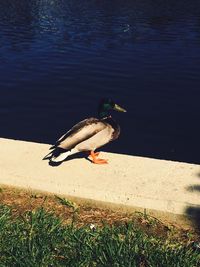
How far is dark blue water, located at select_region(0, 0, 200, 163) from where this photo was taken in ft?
47.1

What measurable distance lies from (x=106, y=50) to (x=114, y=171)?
20107 millimetres

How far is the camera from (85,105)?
55.5ft

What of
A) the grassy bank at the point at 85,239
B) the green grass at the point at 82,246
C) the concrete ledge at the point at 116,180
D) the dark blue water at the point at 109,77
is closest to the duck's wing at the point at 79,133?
the concrete ledge at the point at 116,180

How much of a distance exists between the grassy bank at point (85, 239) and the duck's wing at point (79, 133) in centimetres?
123

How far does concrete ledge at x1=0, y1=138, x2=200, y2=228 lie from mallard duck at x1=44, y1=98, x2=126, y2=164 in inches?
9.7

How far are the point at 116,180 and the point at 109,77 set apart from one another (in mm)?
14264

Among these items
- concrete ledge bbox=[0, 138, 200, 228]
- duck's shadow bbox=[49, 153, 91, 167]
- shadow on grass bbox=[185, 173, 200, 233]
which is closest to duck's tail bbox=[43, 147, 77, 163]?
duck's shadow bbox=[49, 153, 91, 167]

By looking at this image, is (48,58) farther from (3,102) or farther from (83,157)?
(83,157)

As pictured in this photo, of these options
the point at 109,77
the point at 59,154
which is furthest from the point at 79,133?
the point at 109,77

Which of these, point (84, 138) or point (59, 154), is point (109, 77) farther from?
point (59, 154)

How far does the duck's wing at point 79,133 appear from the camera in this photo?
7715mm

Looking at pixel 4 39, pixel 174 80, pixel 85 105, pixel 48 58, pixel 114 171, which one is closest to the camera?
pixel 114 171

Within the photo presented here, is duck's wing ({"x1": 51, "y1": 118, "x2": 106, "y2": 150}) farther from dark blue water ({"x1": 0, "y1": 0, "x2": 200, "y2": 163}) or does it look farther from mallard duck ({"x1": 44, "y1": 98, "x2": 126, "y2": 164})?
dark blue water ({"x1": 0, "y1": 0, "x2": 200, "y2": 163})

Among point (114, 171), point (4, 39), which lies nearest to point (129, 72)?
point (4, 39)
